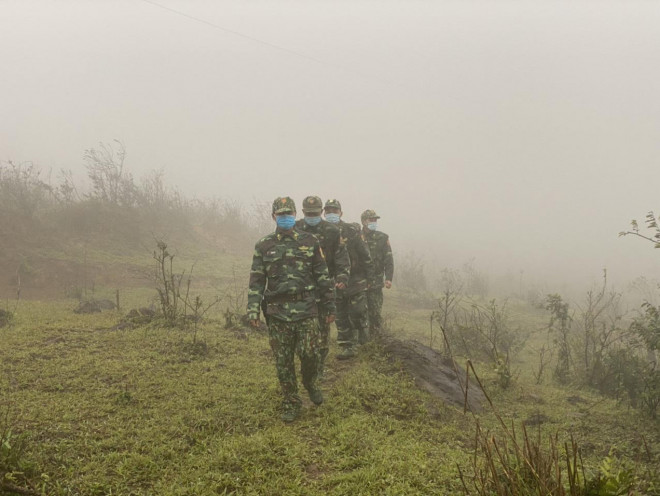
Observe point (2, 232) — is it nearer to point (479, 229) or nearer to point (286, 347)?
point (286, 347)

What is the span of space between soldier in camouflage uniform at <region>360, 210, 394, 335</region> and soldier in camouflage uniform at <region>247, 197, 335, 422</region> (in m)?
2.94

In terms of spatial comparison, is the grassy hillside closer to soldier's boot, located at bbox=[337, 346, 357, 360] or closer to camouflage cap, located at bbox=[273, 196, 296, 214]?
soldier's boot, located at bbox=[337, 346, 357, 360]

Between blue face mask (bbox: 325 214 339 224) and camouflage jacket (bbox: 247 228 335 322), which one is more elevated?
blue face mask (bbox: 325 214 339 224)

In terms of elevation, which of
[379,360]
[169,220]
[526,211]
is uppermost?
[526,211]

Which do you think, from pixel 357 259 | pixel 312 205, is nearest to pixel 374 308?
pixel 357 259

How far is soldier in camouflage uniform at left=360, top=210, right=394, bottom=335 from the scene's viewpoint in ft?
24.5

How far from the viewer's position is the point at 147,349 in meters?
6.21

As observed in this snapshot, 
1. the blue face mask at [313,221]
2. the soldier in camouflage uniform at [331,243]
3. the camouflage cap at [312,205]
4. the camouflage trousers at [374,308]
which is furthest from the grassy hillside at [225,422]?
the camouflage cap at [312,205]

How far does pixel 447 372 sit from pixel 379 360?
0.98m

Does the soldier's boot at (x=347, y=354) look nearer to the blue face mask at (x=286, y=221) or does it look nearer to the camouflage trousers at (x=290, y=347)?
the camouflage trousers at (x=290, y=347)

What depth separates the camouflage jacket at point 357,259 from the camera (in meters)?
6.67

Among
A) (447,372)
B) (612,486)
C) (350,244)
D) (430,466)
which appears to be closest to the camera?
(612,486)

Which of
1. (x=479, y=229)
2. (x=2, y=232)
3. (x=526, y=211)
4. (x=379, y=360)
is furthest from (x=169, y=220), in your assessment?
(x=526, y=211)

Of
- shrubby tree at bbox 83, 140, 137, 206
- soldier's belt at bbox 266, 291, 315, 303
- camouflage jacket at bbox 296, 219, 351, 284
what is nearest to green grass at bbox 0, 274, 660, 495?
soldier's belt at bbox 266, 291, 315, 303
